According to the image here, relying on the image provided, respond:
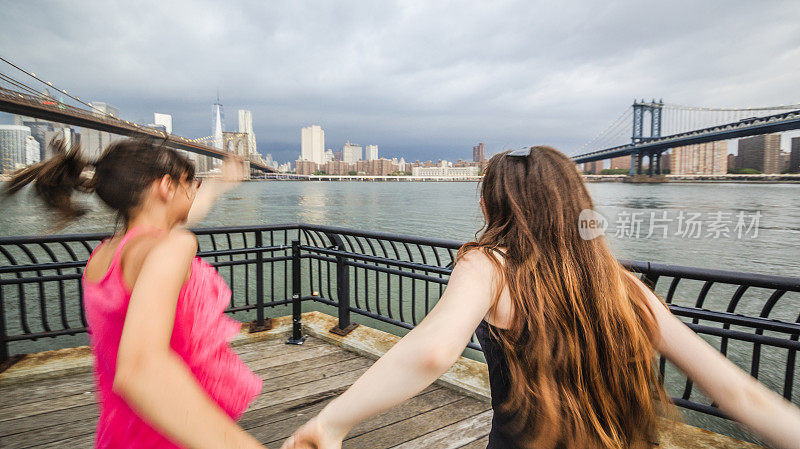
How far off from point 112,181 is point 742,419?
4.98 feet

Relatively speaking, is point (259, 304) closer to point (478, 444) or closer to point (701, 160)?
point (478, 444)

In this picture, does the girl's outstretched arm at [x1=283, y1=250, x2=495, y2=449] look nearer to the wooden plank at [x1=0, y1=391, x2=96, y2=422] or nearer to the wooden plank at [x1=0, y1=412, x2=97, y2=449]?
the wooden plank at [x1=0, y1=412, x2=97, y2=449]

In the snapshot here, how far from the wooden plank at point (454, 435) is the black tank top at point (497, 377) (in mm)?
1493

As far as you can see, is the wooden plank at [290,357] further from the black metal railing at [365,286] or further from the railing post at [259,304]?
the railing post at [259,304]

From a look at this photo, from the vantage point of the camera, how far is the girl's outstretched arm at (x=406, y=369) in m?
0.69

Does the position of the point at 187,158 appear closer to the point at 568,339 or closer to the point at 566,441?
the point at 568,339

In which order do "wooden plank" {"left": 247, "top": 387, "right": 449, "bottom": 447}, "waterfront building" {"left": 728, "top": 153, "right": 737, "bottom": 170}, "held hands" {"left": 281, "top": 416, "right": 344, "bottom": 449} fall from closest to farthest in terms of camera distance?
"held hands" {"left": 281, "top": 416, "right": 344, "bottom": 449}
"wooden plank" {"left": 247, "top": 387, "right": 449, "bottom": 447}
"waterfront building" {"left": 728, "top": 153, "right": 737, "bottom": 170}

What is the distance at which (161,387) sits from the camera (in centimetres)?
64

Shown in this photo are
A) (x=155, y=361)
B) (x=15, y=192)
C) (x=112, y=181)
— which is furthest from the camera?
(x=15, y=192)

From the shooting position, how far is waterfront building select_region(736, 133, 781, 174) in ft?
136

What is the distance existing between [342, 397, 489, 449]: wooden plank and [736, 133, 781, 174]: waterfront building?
5233 centimetres

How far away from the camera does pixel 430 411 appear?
2.62 m

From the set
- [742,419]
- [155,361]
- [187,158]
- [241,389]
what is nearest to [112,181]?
[187,158]

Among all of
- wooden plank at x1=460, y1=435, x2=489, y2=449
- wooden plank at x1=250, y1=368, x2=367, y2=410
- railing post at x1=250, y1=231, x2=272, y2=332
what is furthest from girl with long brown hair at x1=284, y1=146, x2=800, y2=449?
railing post at x1=250, y1=231, x2=272, y2=332
